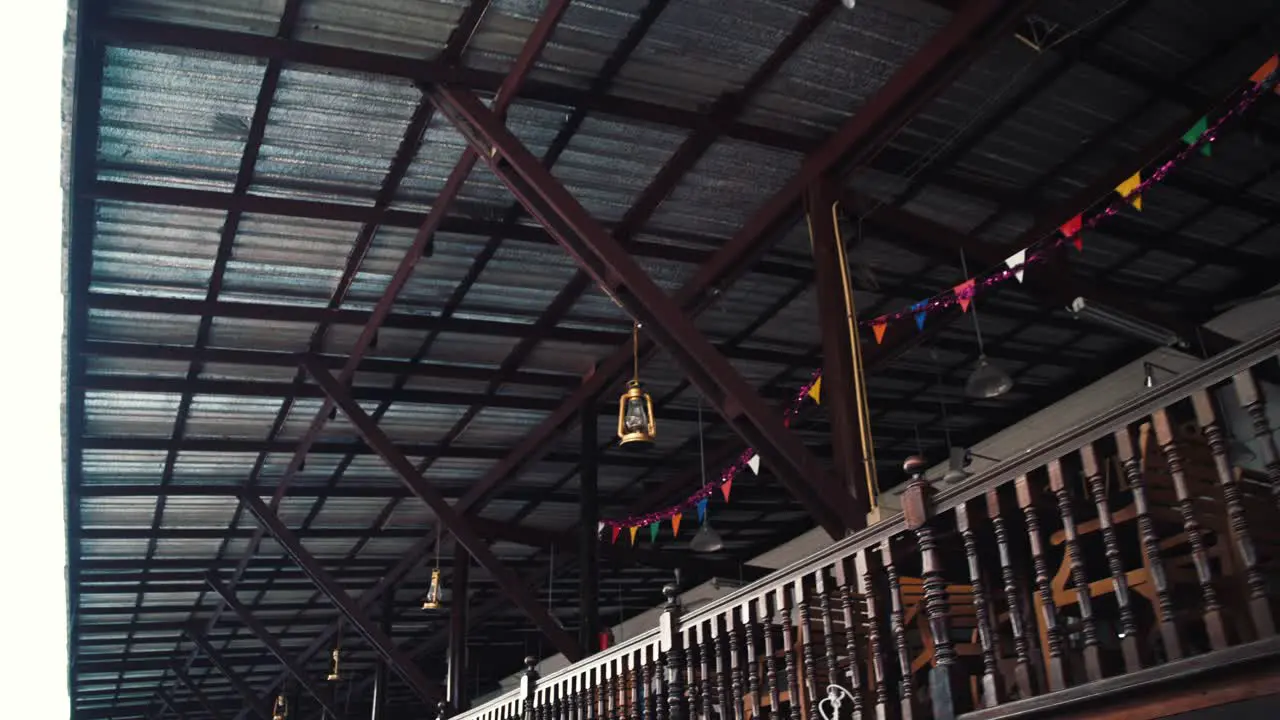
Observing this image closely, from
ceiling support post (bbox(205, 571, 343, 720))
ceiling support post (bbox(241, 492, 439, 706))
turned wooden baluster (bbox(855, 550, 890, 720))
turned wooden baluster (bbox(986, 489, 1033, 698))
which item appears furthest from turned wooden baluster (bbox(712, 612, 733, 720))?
ceiling support post (bbox(205, 571, 343, 720))

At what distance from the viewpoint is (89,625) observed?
18266 millimetres

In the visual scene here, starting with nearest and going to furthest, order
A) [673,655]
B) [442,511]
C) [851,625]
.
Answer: [851,625] → [673,655] → [442,511]

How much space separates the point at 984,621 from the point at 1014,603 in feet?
0.51

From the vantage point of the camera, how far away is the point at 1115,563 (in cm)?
326

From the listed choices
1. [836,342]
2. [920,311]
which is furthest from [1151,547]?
[920,311]

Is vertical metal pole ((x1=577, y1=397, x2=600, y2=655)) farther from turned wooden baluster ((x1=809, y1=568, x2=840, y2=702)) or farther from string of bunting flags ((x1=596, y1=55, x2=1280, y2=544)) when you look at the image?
turned wooden baluster ((x1=809, y1=568, x2=840, y2=702))

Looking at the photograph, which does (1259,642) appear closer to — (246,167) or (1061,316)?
(246,167)

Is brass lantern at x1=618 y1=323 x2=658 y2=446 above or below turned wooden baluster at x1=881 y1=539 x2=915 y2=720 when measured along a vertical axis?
above

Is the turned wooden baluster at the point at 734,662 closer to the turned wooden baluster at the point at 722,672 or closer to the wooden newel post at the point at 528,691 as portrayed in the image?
the turned wooden baluster at the point at 722,672

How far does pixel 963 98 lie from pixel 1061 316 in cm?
385

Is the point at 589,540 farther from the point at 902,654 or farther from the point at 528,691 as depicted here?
the point at 902,654

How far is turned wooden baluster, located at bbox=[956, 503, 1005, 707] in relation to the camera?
370cm

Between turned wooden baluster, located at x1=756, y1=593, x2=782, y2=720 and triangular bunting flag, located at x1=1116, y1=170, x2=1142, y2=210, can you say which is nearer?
turned wooden baluster, located at x1=756, y1=593, x2=782, y2=720

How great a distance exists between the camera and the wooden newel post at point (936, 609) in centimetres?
385
